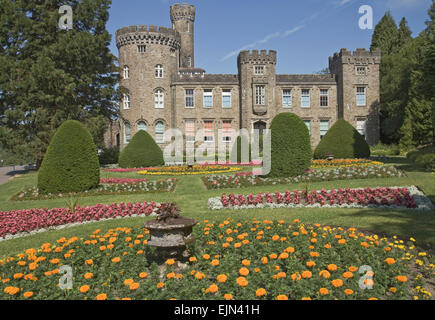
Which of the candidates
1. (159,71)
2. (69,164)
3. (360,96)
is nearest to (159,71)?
(159,71)

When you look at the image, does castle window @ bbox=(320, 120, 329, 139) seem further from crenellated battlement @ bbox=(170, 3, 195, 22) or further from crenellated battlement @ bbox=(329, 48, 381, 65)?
crenellated battlement @ bbox=(170, 3, 195, 22)

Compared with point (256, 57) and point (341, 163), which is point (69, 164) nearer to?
point (341, 163)

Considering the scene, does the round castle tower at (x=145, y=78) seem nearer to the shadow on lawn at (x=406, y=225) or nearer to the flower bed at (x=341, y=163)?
the flower bed at (x=341, y=163)

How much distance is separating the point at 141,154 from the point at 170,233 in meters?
A: 19.0

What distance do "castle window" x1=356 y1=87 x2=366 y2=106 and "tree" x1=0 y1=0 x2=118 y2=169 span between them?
2663 cm

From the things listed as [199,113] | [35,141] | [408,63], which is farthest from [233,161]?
[408,63]

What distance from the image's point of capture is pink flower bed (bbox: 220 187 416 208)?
9344 millimetres

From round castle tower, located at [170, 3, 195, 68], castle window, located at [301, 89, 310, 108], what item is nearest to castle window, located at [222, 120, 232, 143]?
castle window, located at [301, 89, 310, 108]

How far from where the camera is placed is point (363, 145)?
2252 centimetres

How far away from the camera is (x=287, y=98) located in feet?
121

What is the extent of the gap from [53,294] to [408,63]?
3426cm

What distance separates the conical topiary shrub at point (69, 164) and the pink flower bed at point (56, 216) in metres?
3.90
